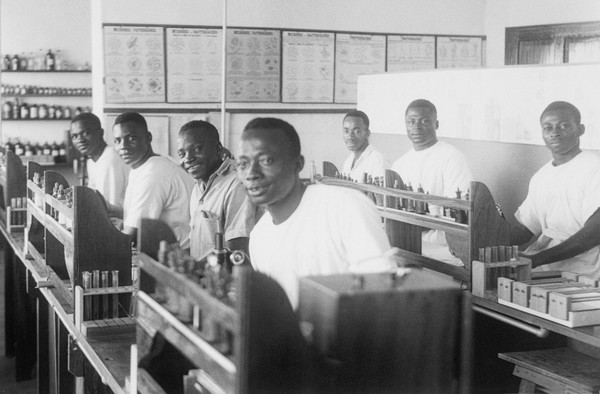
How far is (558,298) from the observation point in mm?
3236

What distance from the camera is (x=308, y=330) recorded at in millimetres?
1672

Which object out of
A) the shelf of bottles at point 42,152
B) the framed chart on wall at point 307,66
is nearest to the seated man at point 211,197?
the framed chart on wall at point 307,66

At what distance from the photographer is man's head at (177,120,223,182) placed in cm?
378

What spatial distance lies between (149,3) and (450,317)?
5.74 meters

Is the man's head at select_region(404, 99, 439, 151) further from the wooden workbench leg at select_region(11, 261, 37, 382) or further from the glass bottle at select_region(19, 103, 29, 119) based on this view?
the glass bottle at select_region(19, 103, 29, 119)

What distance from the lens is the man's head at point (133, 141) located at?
172 inches

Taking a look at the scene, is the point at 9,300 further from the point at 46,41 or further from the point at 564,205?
the point at 46,41

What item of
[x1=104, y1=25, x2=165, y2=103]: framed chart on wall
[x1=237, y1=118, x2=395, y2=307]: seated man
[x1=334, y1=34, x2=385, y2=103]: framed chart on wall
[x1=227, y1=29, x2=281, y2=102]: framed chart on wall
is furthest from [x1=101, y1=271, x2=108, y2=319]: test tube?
[x1=334, y1=34, x2=385, y2=103]: framed chart on wall

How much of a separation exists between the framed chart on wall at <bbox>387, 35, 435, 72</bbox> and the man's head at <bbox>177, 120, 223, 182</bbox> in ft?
14.2

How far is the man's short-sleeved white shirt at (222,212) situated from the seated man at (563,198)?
4.96ft

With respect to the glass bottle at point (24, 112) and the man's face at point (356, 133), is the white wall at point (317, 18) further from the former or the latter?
the glass bottle at point (24, 112)

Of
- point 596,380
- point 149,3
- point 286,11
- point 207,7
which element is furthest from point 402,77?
point 596,380

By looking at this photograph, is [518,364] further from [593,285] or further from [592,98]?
[592,98]

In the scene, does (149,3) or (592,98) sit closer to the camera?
(592,98)
